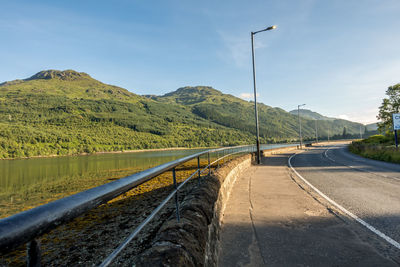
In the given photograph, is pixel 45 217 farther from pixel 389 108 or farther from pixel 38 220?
pixel 389 108

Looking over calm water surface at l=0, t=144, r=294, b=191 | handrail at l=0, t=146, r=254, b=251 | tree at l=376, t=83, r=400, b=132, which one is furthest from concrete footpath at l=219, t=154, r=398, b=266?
tree at l=376, t=83, r=400, b=132

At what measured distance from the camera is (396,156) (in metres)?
16.8

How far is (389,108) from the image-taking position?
45.0 meters

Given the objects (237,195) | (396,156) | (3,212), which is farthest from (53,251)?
(396,156)

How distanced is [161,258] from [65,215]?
3.76 ft

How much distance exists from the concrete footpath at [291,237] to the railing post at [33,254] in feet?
9.85

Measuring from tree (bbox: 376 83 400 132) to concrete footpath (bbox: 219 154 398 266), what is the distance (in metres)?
49.1

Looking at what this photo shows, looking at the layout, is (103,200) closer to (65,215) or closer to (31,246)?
(65,215)

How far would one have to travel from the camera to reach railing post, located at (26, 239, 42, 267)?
0.84 meters

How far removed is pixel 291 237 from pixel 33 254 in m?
4.12

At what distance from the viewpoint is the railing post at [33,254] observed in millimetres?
838

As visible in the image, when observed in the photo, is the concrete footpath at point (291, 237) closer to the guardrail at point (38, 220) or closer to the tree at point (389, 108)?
the guardrail at point (38, 220)

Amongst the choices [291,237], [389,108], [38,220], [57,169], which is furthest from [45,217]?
[389,108]

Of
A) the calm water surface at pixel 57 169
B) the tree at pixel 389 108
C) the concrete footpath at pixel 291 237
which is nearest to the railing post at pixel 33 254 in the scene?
the concrete footpath at pixel 291 237
